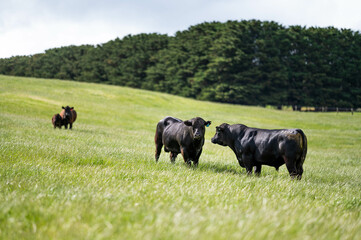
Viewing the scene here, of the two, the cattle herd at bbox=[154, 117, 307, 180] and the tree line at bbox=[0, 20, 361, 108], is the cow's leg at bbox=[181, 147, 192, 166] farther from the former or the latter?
the tree line at bbox=[0, 20, 361, 108]

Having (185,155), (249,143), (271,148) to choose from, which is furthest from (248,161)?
(185,155)

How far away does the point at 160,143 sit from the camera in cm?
959

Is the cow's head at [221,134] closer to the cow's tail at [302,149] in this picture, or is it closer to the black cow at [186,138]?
the black cow at [186,138]

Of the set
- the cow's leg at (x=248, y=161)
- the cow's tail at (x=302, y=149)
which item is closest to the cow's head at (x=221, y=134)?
the cow's leg at (x=248, y=161)

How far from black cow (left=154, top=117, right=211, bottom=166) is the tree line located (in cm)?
6158

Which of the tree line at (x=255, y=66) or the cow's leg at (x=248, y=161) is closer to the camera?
the cow's leg at (x=248, y=161)

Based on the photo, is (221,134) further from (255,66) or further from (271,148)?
(255,66)

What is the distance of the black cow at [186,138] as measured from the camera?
8047 mm

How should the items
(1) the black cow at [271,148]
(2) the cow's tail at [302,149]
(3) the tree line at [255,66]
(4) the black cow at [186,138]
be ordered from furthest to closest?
(3) the tree line at [255,66]
(4) the black cow at [186,138]
(2) the cow's tail at [302,149]
(1) the black cow at [271,148]

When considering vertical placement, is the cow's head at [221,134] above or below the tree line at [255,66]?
below

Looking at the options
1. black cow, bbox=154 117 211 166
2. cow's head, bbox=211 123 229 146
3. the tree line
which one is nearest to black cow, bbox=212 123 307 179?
cow's head, bbox=211 123 229 146

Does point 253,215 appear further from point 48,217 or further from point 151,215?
point 48,217

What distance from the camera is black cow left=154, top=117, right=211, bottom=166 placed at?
317 inches

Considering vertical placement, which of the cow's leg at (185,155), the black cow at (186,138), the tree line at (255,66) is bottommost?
the cow's leg at (185,155)
